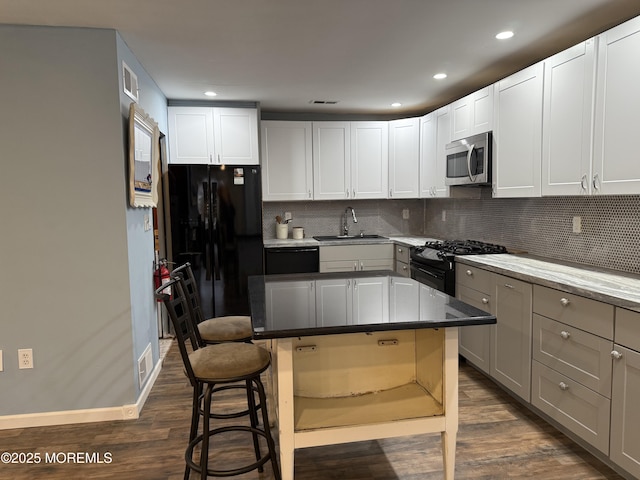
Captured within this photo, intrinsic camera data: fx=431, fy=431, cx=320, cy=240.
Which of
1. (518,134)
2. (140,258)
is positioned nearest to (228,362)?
(140,258)

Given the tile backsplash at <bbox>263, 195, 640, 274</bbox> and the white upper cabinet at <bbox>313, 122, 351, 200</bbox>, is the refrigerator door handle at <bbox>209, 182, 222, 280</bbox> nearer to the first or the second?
the tile backsplash at <bbox>263, 195, 640, 274</bbox>

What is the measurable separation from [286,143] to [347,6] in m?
2.70

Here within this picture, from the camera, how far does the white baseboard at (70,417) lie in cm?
270

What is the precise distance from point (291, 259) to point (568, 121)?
9.83 ft

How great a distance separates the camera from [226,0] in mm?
2266

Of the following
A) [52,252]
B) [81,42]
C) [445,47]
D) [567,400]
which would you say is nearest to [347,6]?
[445,47]

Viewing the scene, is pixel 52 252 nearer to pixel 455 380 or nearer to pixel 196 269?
pixel 196 269

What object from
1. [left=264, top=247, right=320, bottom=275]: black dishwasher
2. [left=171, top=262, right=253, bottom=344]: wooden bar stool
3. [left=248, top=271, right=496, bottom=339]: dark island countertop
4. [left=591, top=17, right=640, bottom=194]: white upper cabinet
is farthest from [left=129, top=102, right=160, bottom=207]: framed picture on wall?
[left=591, top=17, right=640, bottom=194]: white upper cabinet

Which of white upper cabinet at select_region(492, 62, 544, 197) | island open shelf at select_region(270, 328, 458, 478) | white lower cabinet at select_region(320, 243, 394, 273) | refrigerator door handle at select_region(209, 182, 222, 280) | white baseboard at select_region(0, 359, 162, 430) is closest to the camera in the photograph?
island open shelf at select_region(270, 328, 458, 478)

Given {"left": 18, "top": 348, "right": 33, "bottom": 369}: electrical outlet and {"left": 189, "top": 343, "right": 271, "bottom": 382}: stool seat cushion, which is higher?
{"left": 189, "top": 343, "right": 271, "bottom": 382}: stool seat cushion

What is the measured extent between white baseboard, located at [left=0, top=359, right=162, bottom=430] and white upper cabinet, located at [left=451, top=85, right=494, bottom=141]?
3323mm

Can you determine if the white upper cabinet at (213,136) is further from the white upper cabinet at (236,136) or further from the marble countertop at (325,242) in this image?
the marble countertop at (325,242)

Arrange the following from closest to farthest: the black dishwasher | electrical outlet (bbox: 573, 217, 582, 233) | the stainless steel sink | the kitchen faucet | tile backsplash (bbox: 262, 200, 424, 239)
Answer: electrical outlet (bbox: 573, 217, 582, 233) → the black dishwasher → the stainless steel sink → tile backsplash (bbox: 262, 200, 424, 239) → the kitchen faucet

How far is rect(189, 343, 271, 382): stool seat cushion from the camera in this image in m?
1.91
